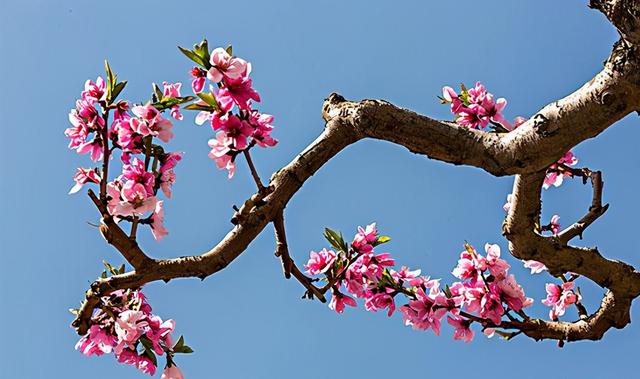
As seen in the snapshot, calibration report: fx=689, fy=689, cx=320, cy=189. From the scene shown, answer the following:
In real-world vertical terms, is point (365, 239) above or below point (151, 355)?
above

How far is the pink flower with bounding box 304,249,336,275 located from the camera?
112 inches

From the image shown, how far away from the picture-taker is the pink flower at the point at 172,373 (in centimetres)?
238

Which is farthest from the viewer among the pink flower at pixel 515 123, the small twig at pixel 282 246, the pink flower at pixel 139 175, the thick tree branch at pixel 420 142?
the pink flower at pixel 515 123

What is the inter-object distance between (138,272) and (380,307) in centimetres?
A: 128

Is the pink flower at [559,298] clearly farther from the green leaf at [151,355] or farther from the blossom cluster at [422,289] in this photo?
the green leaf at [151,355]

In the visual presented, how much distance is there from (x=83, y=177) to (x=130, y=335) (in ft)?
1.79

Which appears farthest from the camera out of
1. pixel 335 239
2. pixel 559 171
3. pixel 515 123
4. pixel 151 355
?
pixel 559 171

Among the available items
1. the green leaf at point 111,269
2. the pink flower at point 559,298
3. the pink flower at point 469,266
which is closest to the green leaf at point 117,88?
the green leaf at point 111,269

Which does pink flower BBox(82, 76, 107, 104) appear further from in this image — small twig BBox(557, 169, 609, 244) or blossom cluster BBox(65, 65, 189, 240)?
small twig BBox(557, 169, 609, 244)

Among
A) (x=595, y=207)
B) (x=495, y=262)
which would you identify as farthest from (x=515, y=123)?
(x=495, y=262)

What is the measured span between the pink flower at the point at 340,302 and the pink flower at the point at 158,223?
36.3 inches

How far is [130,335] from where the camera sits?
7.52ft

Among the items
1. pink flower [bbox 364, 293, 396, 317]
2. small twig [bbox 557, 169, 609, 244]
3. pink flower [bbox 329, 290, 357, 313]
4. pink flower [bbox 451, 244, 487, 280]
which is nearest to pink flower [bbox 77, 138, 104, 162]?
pink flower [bbox 329, 290, 357, 313]

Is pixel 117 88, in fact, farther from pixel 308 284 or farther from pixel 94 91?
pixel 308 284
